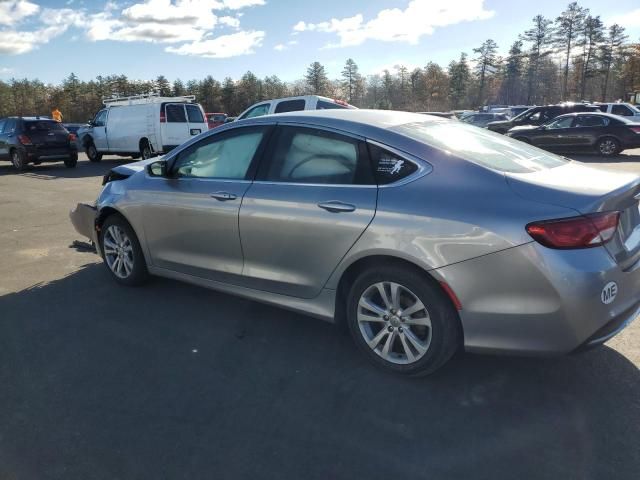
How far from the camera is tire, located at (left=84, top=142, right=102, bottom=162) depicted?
1937cm

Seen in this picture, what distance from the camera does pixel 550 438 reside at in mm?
2625

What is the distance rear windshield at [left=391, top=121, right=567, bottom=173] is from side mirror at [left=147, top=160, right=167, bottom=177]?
2144 mm

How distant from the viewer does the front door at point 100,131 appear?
1853cm

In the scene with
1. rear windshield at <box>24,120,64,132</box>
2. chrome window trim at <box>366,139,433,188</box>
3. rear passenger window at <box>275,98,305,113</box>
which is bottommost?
chrome window trim at <box>366,139,433,188</box>

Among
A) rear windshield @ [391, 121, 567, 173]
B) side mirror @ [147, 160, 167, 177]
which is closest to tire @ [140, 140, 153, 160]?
side mirror @ [147, 160, 167, 177]

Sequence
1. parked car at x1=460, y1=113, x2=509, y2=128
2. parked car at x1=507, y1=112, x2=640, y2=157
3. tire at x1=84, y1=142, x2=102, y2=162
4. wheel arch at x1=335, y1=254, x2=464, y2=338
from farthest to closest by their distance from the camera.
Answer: parked car at x1=460, y1=113, x2=509, y2=128 < tire at x1=84, y1=142, x2=102, y2=162 < parked car at x1=507, y1=112, x2=640, y2=157 < wheel arch at x1=335, y1=254, x2=464, y2=338

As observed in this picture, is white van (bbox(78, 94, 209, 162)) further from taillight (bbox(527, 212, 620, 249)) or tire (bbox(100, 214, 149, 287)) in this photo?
taillight (bbox(527, 212, 620, 249))

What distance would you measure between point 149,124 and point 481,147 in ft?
49.9

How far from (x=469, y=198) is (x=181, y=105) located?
613 inches

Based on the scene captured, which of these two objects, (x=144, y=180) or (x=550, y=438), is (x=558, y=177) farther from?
(x=144, y=180)

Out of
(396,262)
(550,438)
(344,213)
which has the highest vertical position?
(344,213)

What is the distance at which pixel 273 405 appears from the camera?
9.91ft

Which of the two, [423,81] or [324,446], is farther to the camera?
[423,81]

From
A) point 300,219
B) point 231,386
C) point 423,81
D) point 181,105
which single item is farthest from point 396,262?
point 423,81
